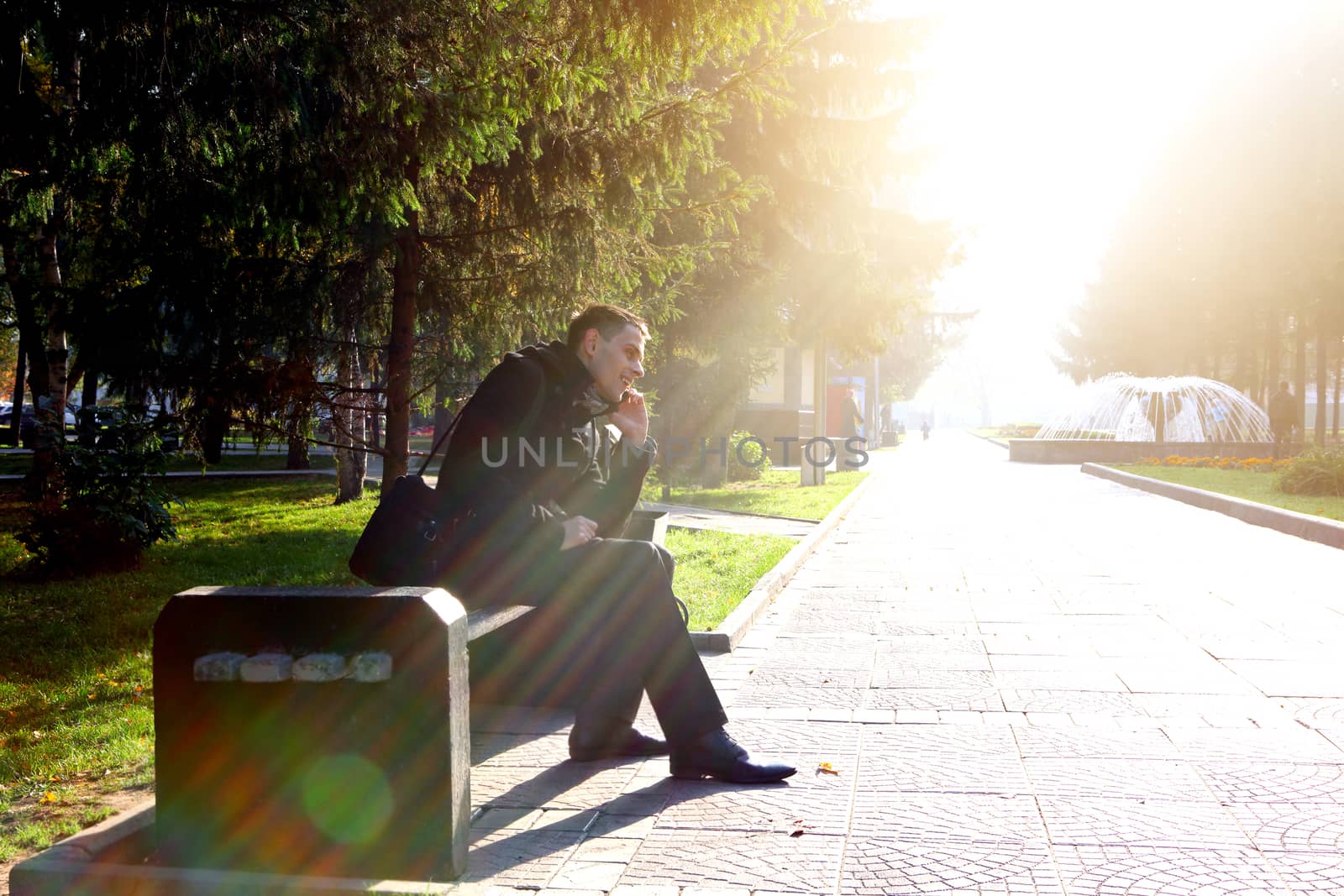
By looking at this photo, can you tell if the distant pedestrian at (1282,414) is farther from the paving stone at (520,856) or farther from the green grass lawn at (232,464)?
the paving stone at (520,856)

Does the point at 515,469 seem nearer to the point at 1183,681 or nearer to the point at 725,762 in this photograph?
the point at 725,762

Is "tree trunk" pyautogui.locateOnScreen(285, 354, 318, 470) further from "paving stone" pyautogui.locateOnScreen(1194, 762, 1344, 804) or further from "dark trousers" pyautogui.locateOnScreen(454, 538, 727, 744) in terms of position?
"paving stone" pyautogui.locateOnScreen(1194, 762, 1344, 804)

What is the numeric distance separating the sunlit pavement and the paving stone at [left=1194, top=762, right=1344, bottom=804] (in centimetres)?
1

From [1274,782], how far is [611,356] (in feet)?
9.87

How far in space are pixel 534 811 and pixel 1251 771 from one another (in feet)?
8.82

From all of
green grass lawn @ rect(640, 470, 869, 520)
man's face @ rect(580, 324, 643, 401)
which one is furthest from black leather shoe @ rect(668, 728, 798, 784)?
green grass lawn @ rect(640, 470, 869, 520)

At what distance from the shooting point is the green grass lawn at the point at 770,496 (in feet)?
57.4

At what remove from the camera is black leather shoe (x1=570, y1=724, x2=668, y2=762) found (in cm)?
481

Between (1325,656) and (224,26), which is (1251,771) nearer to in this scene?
(1325,656)

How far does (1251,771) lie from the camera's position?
452cm

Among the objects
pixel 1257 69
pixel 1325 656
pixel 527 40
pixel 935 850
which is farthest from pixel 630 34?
pixel 1257 69

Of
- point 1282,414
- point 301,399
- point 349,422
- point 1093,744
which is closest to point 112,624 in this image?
point 301,399

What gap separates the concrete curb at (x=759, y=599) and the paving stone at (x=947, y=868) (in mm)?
2427

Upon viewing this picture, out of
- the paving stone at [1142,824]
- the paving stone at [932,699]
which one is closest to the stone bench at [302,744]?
the paving stone at [1142,824]
